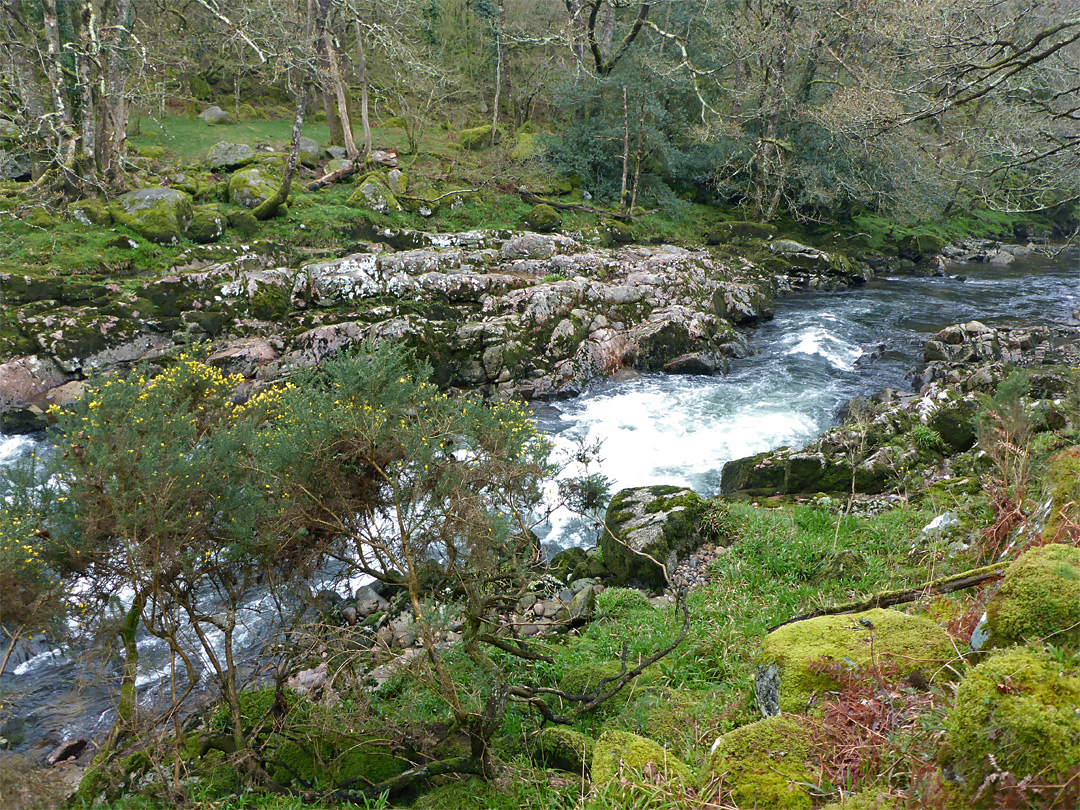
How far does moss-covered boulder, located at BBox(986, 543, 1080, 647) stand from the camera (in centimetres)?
237

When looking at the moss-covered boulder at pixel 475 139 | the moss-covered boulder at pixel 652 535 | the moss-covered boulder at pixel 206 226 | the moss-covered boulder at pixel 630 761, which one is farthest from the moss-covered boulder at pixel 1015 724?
the moss-covered boulder at pixel 475 139

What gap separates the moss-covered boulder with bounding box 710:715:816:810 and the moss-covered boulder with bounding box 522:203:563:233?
2060 centimetres

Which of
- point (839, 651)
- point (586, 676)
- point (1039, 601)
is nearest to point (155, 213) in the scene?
point (586, 676)

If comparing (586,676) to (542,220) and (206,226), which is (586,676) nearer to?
(206,226)

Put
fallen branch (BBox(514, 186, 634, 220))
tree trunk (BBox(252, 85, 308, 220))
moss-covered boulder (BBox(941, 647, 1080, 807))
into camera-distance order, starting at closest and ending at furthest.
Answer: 1. moss-covered boulder (BBox(941, 647, 1080, 807))
2. tree trunk (BBox(252, 85, 308, 220))
3. fallen branch (BBox(514, 186, 634, 220))

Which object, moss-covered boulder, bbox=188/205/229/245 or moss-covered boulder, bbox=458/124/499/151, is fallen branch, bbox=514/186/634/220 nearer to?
moss-covered boulder, bbox=458/124/499/151

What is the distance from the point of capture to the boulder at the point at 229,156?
22303 mm

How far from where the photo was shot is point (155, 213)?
16469 millimetres

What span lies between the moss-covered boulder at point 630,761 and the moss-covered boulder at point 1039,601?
150 cm

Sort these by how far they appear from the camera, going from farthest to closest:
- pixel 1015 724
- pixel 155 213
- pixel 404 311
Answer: pixel 155 213 < pixel 404 311 < pixel 1015 724

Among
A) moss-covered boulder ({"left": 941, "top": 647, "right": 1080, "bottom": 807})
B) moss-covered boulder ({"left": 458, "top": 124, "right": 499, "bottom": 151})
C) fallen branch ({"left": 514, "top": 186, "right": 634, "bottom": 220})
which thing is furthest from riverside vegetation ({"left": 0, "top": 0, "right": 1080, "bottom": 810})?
moss-covered boulder ({"left": 458, "top": 124, "right": 499, "bottom": 151})

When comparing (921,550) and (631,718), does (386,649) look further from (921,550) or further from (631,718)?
(921,550)

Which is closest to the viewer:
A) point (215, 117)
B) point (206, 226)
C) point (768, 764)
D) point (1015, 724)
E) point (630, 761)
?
point (1015, 724)

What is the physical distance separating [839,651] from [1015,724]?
136cm
